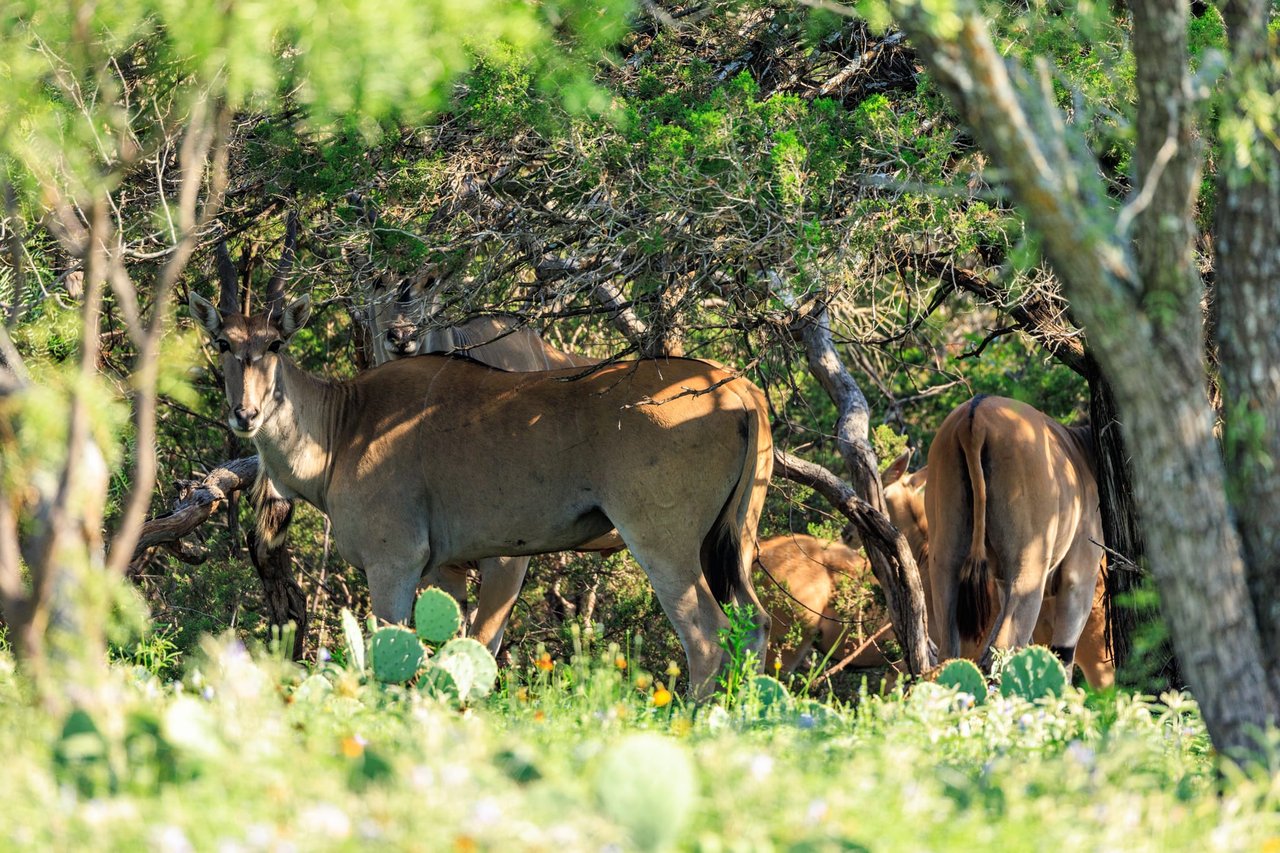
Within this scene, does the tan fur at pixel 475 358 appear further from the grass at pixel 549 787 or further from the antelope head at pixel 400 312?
the grass at pixel 549 787

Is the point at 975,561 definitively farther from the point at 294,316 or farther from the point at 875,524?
the point at 294,316

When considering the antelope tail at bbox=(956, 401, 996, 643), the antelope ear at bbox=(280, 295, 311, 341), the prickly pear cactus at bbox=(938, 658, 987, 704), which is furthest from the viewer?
the antelope tail at bbox=(956, 401, 996, 643)

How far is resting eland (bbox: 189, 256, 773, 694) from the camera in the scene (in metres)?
7.44

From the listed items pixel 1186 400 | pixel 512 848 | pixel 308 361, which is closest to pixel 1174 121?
pixel 1186 400

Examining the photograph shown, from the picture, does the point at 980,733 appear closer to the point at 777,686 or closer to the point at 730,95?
the point at 777,686

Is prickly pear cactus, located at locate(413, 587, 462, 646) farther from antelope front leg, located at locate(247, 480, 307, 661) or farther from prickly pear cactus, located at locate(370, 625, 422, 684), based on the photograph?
antelope front leg, located at locate(247, 480, 307, 661)

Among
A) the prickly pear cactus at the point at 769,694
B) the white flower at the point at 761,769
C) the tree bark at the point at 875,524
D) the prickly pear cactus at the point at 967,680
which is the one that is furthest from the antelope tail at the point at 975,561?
the white flower at the point at 761,769

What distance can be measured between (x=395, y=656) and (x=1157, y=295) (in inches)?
118

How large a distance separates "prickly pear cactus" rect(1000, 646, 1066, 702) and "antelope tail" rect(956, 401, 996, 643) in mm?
2731

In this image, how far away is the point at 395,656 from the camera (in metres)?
5.45

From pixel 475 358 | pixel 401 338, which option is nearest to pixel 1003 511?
pixel 475 358

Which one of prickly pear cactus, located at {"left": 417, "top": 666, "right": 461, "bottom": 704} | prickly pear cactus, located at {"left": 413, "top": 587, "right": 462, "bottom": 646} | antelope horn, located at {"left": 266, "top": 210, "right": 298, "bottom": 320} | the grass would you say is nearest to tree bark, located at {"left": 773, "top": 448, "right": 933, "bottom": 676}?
antelope horn, located at {"left": 266, "top": 210, "right": 298, "bottom": 320}

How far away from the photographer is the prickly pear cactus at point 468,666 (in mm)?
5266

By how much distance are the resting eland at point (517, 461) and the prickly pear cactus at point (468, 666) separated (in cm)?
207
